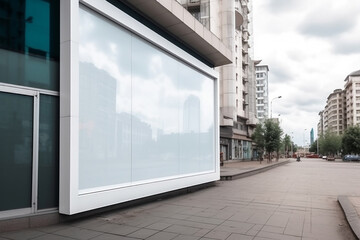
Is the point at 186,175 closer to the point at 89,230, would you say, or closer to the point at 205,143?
the point at 205,143

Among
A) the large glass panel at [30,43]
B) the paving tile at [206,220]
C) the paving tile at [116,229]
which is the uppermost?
the large glass panel at [30,43]

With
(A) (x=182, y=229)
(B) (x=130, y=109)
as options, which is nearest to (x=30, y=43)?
(B) (x=130, y=109)

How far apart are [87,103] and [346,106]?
14242 cm

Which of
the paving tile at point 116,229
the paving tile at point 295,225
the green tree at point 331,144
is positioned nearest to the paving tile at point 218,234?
the paving tile at point 295,225

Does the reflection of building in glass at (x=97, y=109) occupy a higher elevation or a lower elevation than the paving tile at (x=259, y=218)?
higher

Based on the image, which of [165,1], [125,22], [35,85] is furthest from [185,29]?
[35,85]

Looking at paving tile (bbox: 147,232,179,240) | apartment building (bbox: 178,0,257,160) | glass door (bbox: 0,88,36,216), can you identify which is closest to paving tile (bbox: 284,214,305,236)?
paving tile (bbox: 147,232,179,240)

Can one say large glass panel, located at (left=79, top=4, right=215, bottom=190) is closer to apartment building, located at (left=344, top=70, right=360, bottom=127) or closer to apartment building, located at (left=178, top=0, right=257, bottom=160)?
apartment building, located at (left=178, top=0, right=257, bottom=160)

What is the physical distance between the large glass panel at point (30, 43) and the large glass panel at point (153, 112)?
8.13ft

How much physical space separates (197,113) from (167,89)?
251cm

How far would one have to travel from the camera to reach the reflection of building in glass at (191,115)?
38.3 ft

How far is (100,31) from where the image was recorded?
7715 millimetres

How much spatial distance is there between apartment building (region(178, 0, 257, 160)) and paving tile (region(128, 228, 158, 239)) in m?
34.6

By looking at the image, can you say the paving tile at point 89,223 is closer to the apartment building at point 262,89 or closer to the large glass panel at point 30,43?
the large glass panel at point 30,43
